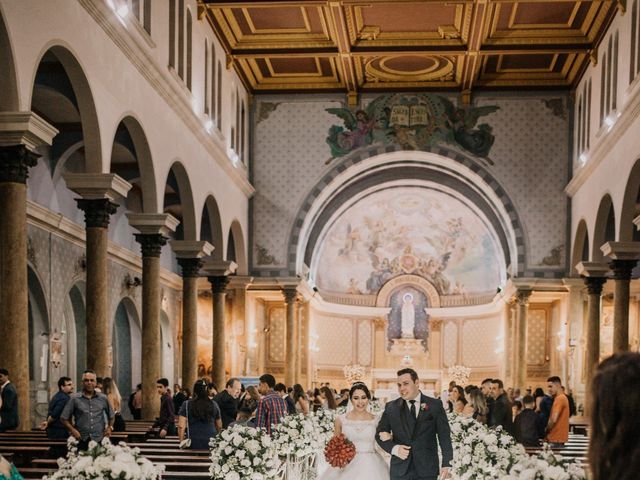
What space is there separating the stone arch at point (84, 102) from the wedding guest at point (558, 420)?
25.1 ft

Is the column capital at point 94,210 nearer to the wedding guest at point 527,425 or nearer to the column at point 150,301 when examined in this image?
the column at point 150,301

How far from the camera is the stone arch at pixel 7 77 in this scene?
10148 mm

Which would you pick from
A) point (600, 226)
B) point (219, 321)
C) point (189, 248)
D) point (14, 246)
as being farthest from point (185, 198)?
point (600, 226)

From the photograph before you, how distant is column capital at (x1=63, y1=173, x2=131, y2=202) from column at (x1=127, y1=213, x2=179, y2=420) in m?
3.12

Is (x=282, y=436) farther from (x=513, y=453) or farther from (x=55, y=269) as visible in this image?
(x=55, y=269)

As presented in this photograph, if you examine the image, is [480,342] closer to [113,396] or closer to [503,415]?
[503,415]

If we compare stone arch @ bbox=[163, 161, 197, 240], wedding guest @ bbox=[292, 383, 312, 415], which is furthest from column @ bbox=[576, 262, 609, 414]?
stone arch @ bbox=[163, 161, 197, 240]

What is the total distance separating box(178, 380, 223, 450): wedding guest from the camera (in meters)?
11.1

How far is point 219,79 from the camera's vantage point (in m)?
23.3

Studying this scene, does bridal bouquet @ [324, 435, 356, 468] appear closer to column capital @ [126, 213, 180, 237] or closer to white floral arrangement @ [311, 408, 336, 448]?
white floral arrangement @ [311, 408, 336, 448]

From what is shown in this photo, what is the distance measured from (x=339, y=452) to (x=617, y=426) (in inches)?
282

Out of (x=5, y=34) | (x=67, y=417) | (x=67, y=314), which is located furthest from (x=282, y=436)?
(x=67, y=314)

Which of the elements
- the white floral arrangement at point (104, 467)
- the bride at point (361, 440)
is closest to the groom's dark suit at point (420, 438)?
the bride at point (361, 440)

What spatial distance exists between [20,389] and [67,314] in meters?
11.0
